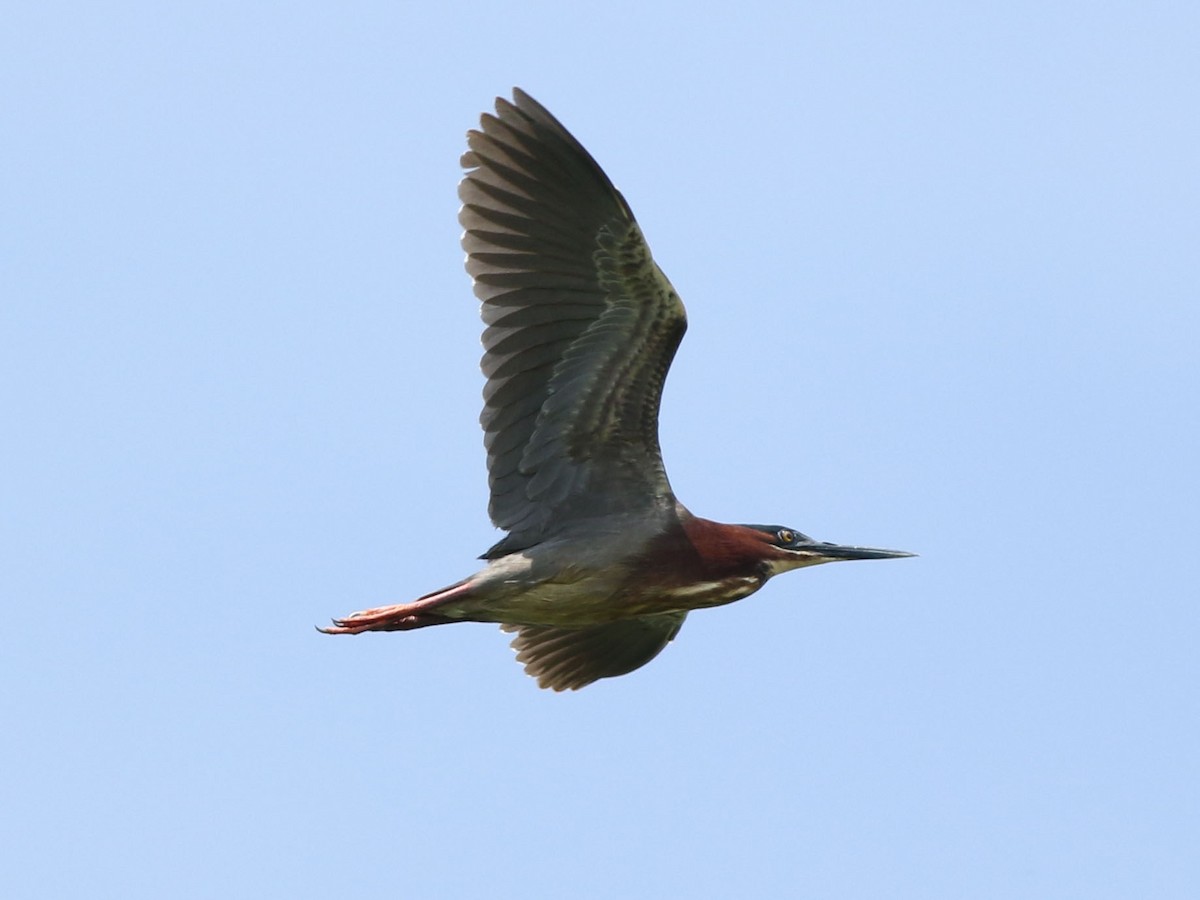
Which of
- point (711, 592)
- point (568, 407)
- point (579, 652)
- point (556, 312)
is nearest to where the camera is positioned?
point (556, 312)

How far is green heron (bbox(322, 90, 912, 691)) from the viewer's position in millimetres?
11258

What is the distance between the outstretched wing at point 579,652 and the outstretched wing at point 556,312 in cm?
184

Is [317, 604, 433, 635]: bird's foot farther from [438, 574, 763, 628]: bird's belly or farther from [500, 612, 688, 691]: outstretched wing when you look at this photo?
[500, 612, 688, 691]: outstretched wing

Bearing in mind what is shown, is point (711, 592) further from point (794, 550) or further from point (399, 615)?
point (399, 615)

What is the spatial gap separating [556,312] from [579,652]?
2.93 metres

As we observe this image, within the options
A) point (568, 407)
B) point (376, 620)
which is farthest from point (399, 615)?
point (568, 407)

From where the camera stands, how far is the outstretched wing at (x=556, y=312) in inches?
442

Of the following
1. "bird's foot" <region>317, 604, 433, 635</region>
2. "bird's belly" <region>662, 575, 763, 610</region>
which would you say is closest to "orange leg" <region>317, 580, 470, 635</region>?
"bird's foot" <region>317, 604, 433, 635</region>

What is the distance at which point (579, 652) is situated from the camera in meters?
13.4

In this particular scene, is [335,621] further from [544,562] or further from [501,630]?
[501,630]

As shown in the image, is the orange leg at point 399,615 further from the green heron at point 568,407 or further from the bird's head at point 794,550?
the bird's head at point 794,550

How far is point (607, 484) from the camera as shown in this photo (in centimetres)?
→ 1172

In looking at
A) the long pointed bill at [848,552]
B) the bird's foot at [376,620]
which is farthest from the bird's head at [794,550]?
the bird's foot at [376,620]

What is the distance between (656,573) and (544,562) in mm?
677
